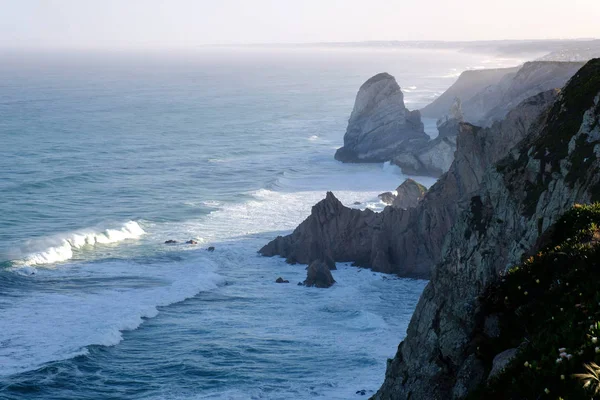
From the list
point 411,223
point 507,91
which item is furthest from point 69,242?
point 507,91

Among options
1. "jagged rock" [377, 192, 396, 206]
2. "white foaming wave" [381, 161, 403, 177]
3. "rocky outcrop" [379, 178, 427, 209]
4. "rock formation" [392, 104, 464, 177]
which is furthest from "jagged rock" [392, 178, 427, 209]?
"white foaming wave" [381, 161, 403, 177]

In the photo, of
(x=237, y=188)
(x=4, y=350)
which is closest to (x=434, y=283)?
(x=4, y=350)

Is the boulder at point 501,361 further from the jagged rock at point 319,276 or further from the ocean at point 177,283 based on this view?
the jagged rock at point 319,276

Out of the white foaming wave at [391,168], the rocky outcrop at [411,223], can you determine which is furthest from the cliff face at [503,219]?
the white foaming wave at [391,168]

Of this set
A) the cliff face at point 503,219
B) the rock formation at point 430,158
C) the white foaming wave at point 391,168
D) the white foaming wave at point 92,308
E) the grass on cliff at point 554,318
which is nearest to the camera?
the grass on cliff at point 554,318

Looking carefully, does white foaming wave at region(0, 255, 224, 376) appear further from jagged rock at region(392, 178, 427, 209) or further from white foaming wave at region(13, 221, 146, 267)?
jagged rock at region(392, 178, 427, 209)

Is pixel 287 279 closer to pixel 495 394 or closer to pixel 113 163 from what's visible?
pixel 495 394
